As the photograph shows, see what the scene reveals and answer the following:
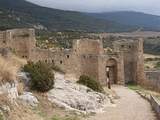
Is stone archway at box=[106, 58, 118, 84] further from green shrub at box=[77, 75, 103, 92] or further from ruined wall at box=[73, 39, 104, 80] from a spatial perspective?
green shrub at box=[77, 75, 103, 92]

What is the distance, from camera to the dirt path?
2605 centimetres

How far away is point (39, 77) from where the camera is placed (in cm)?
2714

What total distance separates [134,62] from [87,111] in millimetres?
22258

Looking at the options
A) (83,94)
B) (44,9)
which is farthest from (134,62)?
(44,9)

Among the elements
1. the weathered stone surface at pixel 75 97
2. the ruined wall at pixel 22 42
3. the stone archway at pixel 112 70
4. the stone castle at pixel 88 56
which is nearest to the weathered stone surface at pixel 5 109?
the weathered stone surface at pixel 75 97

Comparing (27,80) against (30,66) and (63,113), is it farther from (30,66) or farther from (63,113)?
(63,113)

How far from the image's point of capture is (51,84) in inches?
1092

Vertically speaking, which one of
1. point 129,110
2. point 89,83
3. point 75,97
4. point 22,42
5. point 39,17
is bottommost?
point 129,110

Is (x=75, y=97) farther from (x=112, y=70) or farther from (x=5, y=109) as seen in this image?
(x=112, y=70)

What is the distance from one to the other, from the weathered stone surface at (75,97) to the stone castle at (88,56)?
414cm

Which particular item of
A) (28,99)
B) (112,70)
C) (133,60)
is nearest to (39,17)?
(133,60)

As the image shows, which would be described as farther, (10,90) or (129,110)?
(129,110)

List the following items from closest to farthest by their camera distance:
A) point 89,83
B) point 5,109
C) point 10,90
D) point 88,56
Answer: point 5,109 < point 10,90 < point 89,83 < point 88,56

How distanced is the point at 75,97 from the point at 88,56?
14.5 meters
